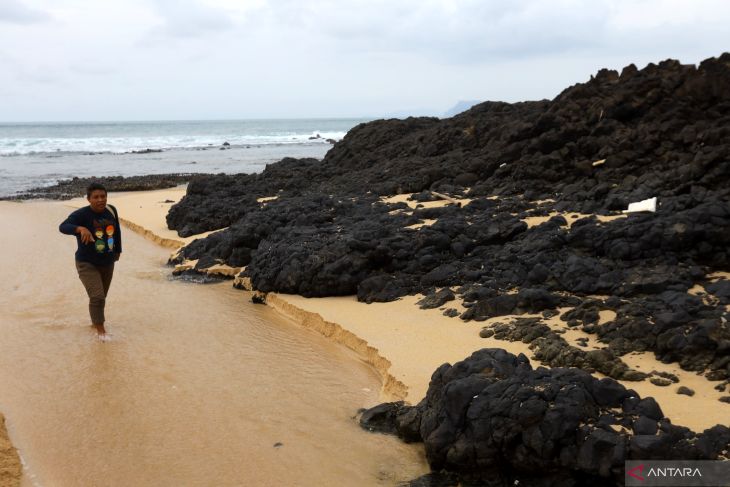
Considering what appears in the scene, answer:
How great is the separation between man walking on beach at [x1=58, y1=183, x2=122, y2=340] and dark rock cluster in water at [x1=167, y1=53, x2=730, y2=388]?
95.8 inches

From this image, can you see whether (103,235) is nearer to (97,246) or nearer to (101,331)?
(97,246)

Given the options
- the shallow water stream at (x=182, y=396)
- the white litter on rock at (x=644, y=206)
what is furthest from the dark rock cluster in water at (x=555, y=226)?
the shallow water stream at (x=182, y=396)

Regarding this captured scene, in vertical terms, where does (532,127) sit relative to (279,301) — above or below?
above

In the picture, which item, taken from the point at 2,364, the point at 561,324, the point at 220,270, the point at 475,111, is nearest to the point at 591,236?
the point at 561,324

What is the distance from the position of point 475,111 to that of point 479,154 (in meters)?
4.03

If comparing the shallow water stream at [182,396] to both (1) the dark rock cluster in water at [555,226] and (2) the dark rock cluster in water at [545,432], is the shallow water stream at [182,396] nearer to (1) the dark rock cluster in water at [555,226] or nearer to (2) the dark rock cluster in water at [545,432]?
(2) the dark rock cluster in water at [545,432]

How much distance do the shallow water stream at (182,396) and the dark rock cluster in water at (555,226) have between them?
150cm

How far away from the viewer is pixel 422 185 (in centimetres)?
1376

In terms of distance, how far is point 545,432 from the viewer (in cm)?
404

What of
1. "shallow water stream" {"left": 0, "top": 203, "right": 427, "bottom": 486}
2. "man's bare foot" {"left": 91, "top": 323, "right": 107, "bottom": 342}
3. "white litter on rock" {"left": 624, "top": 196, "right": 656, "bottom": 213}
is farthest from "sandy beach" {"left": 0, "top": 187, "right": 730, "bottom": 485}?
"white litter on rock" {"left": 624, "top": 196, "right": 656, "bottom": 213}

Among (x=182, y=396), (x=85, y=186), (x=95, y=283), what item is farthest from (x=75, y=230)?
(x=85, y=186)

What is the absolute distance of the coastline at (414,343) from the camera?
4816mm

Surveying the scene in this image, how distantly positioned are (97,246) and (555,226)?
5809 mm

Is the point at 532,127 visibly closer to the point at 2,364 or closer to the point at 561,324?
the point at 561,324
